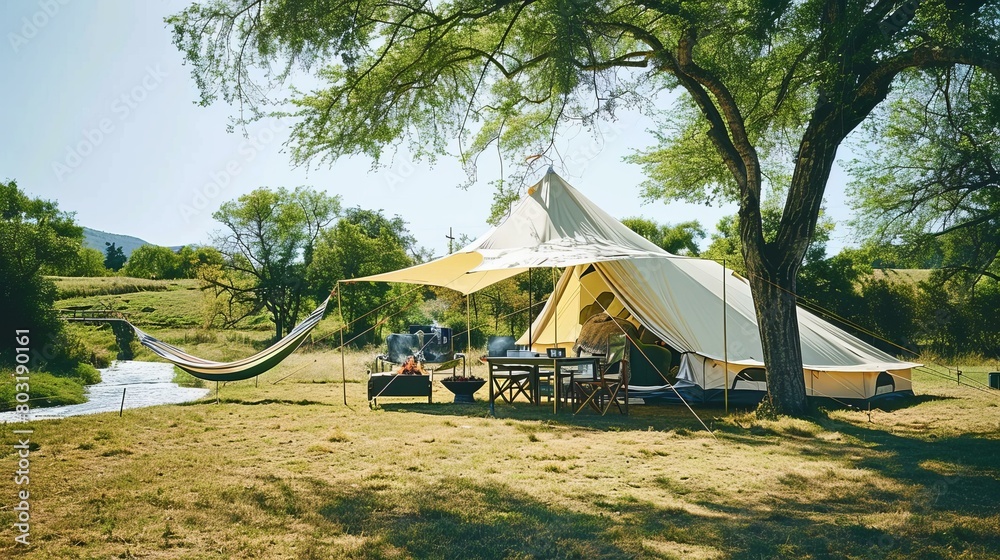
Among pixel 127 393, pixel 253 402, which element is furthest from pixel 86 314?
pixel 253 402

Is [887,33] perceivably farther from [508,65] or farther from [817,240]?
[817,240]

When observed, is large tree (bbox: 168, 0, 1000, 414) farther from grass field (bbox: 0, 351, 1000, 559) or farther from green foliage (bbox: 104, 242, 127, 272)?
green foliage (bbox: 104, 242, 127, 272)

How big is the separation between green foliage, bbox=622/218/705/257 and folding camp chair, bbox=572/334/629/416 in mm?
20504

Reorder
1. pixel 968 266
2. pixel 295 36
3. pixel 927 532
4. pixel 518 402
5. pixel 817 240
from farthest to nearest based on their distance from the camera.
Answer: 1. pixel 817 240
2. pixel 968 266
3. pixel 518 402
4. pixel 295 36
5. pixel 927 532

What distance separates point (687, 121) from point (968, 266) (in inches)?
322

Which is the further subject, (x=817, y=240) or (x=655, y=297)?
(x=817, y=240)

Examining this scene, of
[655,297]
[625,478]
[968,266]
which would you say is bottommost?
[625,478]

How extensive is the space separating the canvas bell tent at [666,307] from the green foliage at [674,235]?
65.4 ft

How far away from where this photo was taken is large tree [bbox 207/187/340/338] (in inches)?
935

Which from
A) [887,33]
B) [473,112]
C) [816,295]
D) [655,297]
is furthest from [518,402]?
[816,295]

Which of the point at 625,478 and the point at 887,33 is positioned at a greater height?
the point at 887,33

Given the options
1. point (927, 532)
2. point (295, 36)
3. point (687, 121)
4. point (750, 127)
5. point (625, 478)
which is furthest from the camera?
point (687, 121)

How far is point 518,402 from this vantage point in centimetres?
817

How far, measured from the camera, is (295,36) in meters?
5.06
